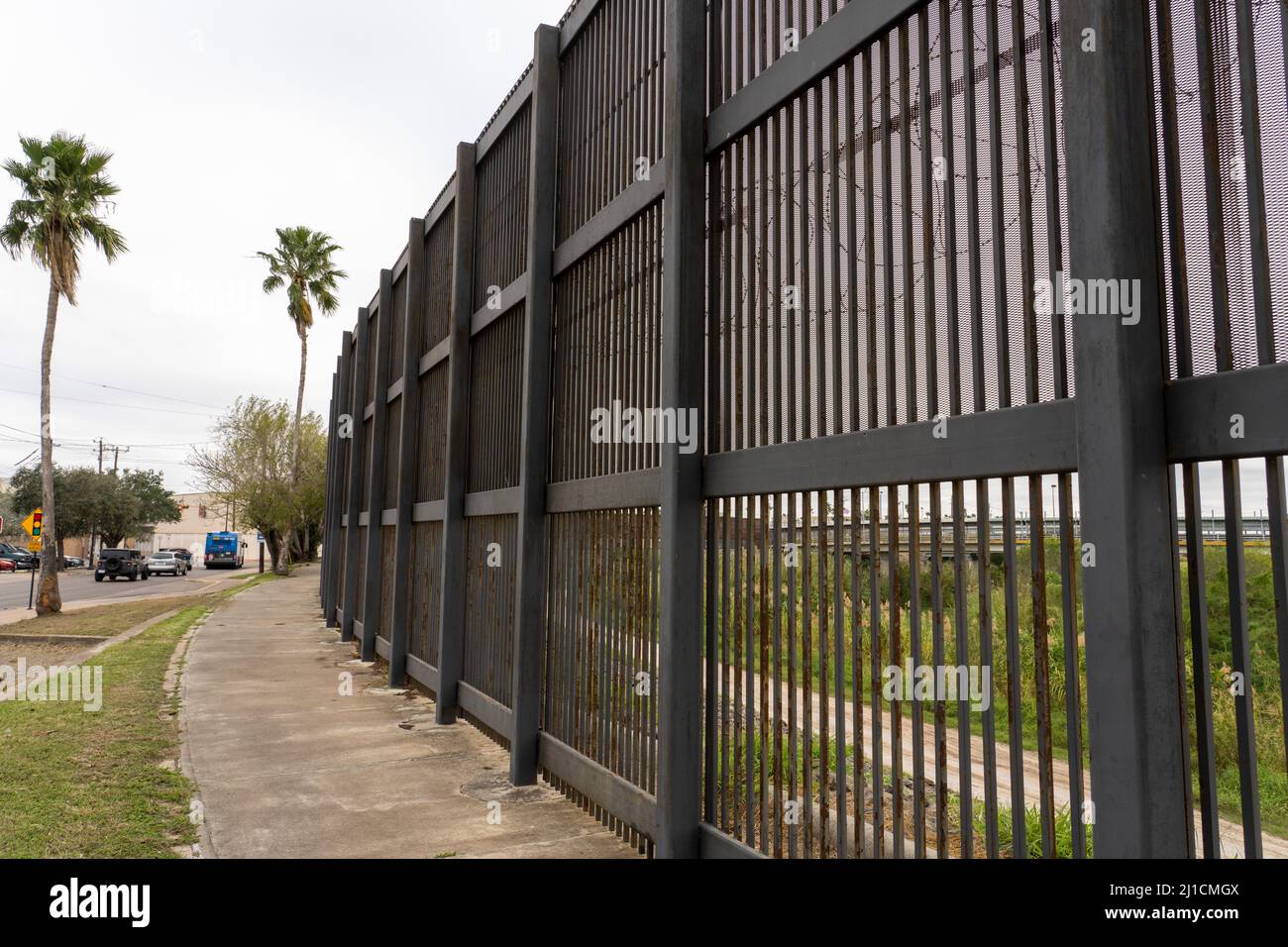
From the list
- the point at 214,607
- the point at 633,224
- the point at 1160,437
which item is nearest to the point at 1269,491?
the point at 1160,437

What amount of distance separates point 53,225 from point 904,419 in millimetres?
23984

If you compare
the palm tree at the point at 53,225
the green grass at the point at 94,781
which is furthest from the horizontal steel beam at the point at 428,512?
the palm tree at the point at 53,225

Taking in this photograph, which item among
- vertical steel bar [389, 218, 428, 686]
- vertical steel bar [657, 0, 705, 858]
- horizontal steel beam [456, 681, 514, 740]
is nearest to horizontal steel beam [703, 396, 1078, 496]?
vertical steel bar [657, 0, 705, 858]

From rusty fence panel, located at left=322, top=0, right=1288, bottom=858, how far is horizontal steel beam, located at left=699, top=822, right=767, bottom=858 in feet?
0.08

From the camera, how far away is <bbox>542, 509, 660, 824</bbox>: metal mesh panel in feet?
16.0

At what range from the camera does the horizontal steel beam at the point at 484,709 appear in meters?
6.93

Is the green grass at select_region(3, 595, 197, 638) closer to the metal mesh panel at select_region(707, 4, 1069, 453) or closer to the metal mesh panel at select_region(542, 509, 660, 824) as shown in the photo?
the metal mesh panel at select_region(542, 509, 660, 824)

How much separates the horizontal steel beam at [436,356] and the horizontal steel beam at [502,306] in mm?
705

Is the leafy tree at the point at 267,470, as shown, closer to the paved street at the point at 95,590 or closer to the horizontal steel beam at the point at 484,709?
the paved street at the point at 95,590
